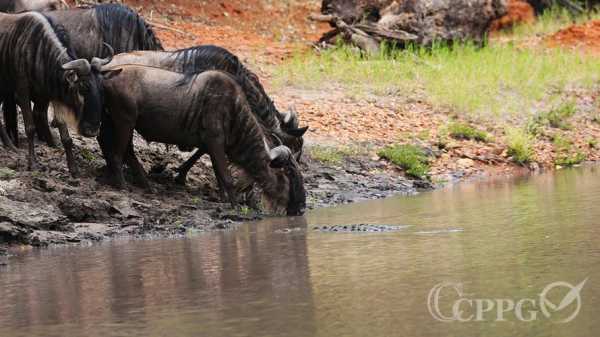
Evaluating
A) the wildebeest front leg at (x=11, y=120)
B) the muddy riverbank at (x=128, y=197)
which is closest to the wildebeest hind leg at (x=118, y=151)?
the muddy riverbank at (x=128, y=197)

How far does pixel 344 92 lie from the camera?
18.5 meters

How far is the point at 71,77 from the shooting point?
486 inches

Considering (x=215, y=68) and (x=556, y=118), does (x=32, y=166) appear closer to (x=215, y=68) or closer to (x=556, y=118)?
(x=215, y=68)

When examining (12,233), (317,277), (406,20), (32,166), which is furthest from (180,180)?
(406,20)

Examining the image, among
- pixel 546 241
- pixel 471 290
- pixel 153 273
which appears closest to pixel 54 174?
pixel 153 273

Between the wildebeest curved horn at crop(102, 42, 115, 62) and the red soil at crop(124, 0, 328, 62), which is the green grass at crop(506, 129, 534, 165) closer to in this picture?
the red soil at crop(124, 0, 328, 62)

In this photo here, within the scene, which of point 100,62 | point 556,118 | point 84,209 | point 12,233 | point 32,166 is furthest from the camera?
point 556,118

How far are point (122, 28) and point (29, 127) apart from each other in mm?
1744

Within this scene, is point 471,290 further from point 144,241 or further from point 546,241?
point 144,241

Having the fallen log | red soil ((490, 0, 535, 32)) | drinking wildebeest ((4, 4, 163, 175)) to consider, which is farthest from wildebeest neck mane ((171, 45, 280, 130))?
red soil ((490, 0, 535, 32))

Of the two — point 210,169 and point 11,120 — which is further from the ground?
point 11,120

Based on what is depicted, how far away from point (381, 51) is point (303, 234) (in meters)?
10.6

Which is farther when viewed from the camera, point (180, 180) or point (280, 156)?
point (180, 180)

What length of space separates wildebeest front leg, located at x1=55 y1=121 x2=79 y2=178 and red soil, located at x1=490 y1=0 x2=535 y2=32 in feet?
53.8
